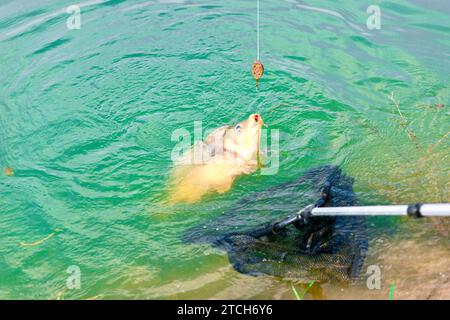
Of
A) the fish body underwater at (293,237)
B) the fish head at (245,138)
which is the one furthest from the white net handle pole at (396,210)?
the fish head at (245,138)

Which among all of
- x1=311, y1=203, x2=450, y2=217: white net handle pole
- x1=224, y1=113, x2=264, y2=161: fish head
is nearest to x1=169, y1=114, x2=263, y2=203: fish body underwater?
x1=224, y1=113, x2=264, y2=161: fish head

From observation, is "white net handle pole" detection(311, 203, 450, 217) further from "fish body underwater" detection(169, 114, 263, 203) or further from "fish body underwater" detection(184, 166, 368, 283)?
"fish body underwater" detection(169, 114, 263, 203)

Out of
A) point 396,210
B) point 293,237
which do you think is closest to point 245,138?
point 293,237

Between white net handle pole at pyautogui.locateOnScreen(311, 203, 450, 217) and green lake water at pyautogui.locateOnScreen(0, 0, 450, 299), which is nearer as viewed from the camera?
white net handle pole at pyautogui.locateOnScreen(311, 203, 450, 217)

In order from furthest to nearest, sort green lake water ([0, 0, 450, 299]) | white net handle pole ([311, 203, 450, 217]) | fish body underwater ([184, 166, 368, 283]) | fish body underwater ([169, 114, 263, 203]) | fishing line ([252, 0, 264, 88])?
fishing line ([252, 0, 264, 88]) → fish body underwater ([169, 114, 263, 203]) → green lake water ([0, 0, 450, 299]) → fish body underwater ([184, 166, 368, 283]) → white net handle pole ([311, 203, 450, 217])

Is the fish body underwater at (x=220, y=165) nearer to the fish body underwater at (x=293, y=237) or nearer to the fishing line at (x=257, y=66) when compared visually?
the fish body underwater at (x=293, y=237)

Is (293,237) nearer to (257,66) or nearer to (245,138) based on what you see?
(245,138)
